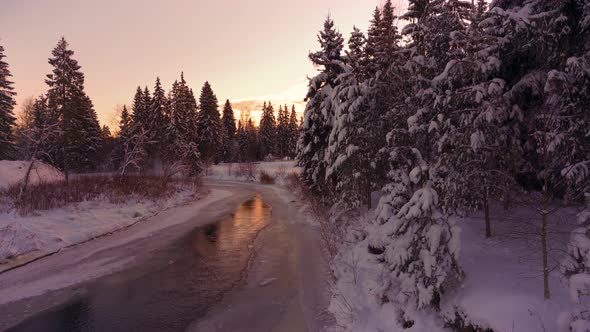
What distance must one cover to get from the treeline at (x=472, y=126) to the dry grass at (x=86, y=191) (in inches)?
552

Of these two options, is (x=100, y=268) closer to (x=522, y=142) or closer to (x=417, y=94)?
(x=417, y=94)

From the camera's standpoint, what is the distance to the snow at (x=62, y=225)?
11398 mm

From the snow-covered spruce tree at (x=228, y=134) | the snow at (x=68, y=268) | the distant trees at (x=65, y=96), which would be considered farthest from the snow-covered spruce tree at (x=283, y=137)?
the snow at (x=68, y=268)

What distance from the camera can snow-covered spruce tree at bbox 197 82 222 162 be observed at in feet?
182

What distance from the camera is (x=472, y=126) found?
6.59 m

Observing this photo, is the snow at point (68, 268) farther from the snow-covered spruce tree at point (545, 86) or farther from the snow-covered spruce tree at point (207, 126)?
the snow-covered spruce tree at point (207, 126)

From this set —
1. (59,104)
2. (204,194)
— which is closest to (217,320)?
(204,194)

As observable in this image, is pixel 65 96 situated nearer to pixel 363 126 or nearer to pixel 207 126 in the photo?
pixel 207 126

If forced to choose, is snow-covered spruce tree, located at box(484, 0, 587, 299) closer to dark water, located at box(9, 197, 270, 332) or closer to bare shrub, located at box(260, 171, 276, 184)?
dark water, located at box(9, 197, 270, 332)

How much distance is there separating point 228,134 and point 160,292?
65549 millimetres

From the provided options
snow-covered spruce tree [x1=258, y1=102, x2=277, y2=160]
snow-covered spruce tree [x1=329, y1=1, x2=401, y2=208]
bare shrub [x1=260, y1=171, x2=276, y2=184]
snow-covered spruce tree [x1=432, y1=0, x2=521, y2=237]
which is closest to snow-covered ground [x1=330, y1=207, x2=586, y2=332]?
snow-covered spruce tree [x1=432, y1=0, x2=521, y2=237]

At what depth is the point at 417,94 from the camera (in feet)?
25.8

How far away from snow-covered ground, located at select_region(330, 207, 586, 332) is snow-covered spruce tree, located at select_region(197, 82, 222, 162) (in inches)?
1924

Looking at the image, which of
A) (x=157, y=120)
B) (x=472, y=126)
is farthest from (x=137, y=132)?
(x=472, y=126)
